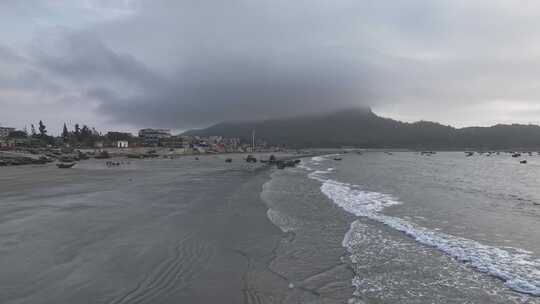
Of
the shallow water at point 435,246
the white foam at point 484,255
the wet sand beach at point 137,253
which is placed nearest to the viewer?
the wet sand beach at point 137,253

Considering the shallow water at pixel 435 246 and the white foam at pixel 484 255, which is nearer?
the shallow water at pixel 435 246

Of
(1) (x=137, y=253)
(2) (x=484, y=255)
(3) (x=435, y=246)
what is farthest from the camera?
(3) (x=435, y=246)

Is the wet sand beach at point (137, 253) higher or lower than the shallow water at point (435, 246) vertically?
higher

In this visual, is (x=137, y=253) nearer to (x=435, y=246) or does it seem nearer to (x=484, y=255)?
(x=435, y=246)

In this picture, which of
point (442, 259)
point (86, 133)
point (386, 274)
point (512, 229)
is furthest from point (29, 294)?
point (86, 133)

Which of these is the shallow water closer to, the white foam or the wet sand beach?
the white foam

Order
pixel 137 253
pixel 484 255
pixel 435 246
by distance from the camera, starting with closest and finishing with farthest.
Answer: pixel 137 253, pixel 484 255, pixel 435 246

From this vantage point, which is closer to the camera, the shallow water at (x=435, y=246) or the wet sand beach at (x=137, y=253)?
the wet sand beach at (x=137, y=253)

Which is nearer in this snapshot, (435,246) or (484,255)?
(484,255)

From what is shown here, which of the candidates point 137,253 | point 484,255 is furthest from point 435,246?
point 137,253

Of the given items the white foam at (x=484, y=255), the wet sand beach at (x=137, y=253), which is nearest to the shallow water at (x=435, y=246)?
the white foam at (x=484, y=255)

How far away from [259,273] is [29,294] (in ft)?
16.9

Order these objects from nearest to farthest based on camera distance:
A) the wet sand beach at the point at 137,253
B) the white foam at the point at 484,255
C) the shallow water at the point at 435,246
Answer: the wet sand beach at the point at 137,253 < the shallow water at the point at 435,246 < the white foam at the point at 484,255

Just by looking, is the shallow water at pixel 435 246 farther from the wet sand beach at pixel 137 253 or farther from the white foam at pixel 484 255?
the wet sand beach at pixel 137 253
